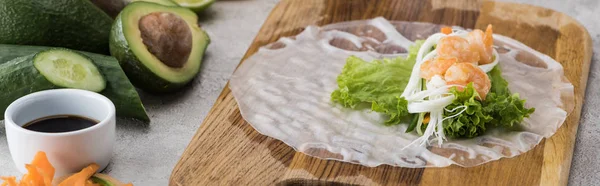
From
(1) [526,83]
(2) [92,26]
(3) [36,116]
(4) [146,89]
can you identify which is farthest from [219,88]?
(1) [526,83]

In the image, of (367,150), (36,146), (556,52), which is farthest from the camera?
(556,52)

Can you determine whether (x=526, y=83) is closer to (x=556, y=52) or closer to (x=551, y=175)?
(x=556, y=52)

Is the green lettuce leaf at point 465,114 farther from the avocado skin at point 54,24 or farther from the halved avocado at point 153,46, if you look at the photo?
the avocado skin at point 54,24

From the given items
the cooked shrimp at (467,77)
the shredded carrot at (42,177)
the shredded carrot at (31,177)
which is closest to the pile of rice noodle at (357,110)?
the cooked shrimp at (467,77)

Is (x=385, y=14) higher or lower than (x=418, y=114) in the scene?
lower

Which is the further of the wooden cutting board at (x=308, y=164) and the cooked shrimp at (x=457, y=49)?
the cooked shrimp at (x=457, y=49)

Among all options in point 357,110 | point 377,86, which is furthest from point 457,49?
point 357,110

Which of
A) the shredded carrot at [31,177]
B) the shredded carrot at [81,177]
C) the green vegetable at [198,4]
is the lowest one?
the green vegetable at [198,4]

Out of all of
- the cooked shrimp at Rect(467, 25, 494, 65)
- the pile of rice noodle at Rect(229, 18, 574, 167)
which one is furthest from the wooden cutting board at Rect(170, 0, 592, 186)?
the cooked shrimp at Rect(467, 25, 494, 65)
